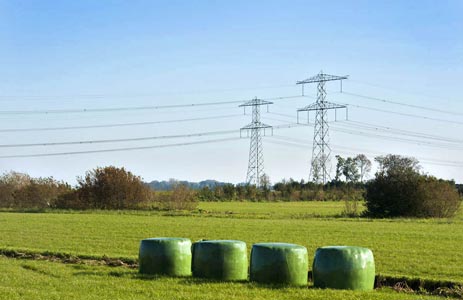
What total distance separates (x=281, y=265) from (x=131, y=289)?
3079 millimetres

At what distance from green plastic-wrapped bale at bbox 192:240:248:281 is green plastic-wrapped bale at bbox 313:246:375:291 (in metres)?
1.95

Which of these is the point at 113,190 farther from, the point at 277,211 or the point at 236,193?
the point at 236,193

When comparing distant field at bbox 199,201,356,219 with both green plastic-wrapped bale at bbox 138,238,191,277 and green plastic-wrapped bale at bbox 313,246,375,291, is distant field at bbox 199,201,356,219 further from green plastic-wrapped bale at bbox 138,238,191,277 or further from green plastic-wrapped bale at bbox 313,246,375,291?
green plastic-wrapped bale at bbox 313,246,375,291

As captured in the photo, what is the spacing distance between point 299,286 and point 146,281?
10.6ft

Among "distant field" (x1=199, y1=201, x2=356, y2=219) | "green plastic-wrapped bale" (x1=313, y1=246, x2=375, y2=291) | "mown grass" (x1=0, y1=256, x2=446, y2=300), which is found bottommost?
"mown grass" (x1=0, y1=256, x2=446, y2=300)

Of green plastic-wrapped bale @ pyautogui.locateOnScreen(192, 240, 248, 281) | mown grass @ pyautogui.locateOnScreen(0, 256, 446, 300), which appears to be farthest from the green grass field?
green plastic-wrapped bale @ pyautogui.locateOnScreen(192, 240, 248, 281)

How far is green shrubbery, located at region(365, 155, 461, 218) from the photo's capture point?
45000 millimetres

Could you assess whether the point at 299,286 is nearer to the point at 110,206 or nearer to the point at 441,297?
the point at 441,297

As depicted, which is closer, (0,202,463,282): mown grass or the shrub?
(0,202,463,282): mown grass

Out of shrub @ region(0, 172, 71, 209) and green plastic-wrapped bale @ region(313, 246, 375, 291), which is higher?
shrub @ region(0, 172, 71, 209)

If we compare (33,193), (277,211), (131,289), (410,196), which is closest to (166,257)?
(131,289)

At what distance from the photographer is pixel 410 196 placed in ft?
149

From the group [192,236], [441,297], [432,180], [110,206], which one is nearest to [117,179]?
[110,206]

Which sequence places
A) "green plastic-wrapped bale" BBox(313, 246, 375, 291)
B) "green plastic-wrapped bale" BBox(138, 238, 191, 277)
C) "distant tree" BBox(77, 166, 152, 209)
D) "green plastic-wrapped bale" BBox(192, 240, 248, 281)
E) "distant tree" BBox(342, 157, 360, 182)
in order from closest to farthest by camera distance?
"green plastic-wrapped bale" BBox(313, 246, 375, 291)
"green plastic-wrapped bale" BBox(192, 240, 248, 281)
"green plastic-wrapped bale" BBox(138, 238, 191, 277)
"distant tree" BBox(77, 166, 152, 209)
"distant tree" BBox(342, 157, 360, 182)
